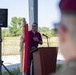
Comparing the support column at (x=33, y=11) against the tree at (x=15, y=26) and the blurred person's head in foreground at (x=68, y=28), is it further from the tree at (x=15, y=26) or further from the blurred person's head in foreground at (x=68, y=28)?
the blurred person's head in foreground at (x=68, y=28)

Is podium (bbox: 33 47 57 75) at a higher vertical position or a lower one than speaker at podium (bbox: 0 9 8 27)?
lower

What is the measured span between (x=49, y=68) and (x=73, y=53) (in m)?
4.26

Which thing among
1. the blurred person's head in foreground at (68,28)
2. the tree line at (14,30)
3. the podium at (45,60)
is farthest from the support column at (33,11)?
the blurred person's head in foreground at (68,28)

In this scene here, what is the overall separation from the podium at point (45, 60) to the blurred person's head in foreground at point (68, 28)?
13.3ft

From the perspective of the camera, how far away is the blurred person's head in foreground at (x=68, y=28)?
1.96 ft

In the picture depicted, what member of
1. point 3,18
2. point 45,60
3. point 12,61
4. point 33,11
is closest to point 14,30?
point 33,11

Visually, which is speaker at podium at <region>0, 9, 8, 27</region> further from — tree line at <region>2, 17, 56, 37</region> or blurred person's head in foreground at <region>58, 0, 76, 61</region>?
blurred person's head in foreground at <region>58, 0, 76, 61</region>

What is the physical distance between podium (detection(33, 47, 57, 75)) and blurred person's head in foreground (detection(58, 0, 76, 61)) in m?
4.04

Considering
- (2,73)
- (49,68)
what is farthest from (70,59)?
(2,73)

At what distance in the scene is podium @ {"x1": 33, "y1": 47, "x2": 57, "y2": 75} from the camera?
470 cm

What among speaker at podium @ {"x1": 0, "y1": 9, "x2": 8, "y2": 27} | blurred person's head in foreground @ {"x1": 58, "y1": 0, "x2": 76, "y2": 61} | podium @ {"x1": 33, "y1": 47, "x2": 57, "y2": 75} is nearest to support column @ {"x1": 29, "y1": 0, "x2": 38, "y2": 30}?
speaker at podium @ {"x1": 0, "y1": 9, "x2": 8, "y2": 27}

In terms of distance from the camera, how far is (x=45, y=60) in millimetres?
4781

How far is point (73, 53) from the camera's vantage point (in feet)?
1.99

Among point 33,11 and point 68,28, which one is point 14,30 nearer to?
point 33,11
